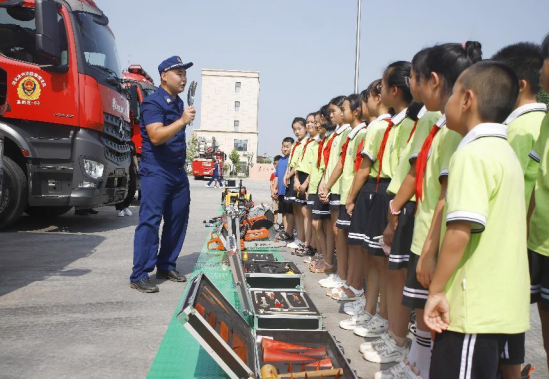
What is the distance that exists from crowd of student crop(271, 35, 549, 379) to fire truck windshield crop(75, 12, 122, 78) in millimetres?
5148

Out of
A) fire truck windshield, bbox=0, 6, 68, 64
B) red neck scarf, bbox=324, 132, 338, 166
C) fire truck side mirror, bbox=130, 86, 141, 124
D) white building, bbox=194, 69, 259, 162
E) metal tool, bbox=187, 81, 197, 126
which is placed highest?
white building, bbox=194, 69, 259, 162

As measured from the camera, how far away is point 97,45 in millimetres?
7992

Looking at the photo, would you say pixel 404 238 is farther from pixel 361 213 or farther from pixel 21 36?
pixel 21 36

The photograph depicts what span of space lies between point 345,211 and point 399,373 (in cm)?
197

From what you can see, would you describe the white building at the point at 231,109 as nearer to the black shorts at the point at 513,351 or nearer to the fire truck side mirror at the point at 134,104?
the fire truck side mirror at the point at 134,104

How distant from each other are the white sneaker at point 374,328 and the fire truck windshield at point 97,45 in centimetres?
590

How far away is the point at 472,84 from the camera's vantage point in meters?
1.99

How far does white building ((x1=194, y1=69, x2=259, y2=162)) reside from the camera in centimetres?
6731

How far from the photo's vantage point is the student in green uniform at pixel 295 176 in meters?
8.09

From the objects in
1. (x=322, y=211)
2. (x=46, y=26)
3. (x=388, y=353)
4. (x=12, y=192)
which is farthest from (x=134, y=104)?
(x=388, y=353)

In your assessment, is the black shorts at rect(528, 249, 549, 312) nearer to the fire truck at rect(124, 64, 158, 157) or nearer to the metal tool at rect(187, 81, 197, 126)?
the metal tool at rect(187, 81, 197, 126)

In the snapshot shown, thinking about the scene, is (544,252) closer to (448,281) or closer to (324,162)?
(448,281)

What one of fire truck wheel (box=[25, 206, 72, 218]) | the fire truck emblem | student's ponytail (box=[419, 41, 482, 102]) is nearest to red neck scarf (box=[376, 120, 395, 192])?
student's ponytail (box=[419, 41, 482, 102])

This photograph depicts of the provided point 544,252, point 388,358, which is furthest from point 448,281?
point 388,358
